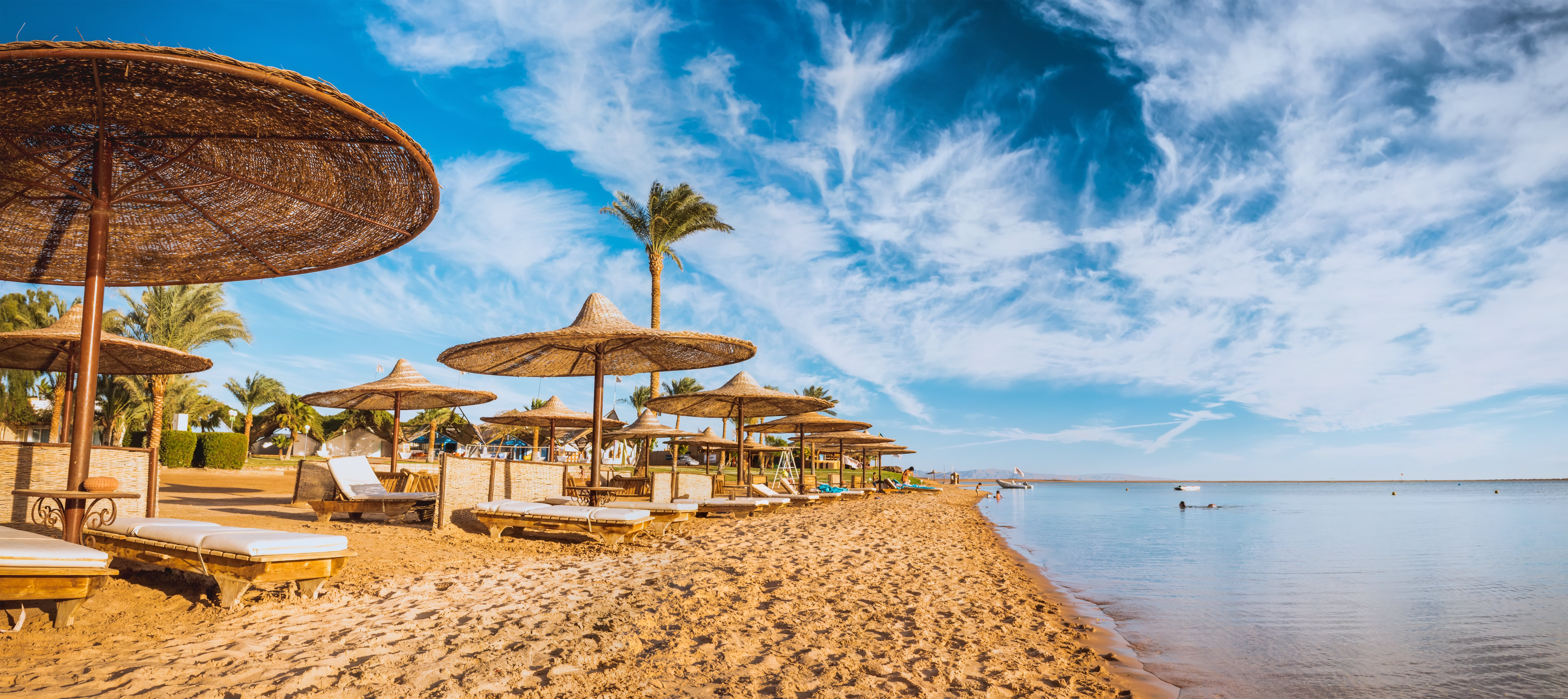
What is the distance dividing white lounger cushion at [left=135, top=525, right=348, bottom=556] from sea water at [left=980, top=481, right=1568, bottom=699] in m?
5.16

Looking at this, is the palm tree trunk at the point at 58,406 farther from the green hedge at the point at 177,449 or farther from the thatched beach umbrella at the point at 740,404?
the thatched beach umbrella at the point at 740,404

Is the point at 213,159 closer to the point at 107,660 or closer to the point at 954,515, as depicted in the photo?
the point at 107,660

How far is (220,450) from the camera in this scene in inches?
965

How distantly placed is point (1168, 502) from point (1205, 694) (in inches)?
1856

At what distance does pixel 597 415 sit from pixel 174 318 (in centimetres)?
2093

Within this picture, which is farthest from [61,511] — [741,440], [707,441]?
[707,441]

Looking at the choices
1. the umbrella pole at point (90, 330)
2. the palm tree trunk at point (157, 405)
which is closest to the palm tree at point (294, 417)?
the palm tree trunk at point (157, 405)

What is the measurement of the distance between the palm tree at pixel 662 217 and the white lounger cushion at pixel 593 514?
51.9 feet

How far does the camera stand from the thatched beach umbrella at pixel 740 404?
14.8m

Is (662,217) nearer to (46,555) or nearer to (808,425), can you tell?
(808,425)

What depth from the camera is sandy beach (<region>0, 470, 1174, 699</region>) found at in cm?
318

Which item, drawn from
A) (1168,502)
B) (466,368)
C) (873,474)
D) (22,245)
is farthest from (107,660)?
(1168,502)

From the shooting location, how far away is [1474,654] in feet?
21.0

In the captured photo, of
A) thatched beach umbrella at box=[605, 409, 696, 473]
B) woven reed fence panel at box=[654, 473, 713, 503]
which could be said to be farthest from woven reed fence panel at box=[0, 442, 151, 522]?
thatched beach umbrella at box=[605, 409, 696, 473]
